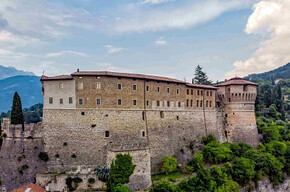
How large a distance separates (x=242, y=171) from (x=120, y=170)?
50.6ft

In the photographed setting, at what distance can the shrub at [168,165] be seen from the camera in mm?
31736

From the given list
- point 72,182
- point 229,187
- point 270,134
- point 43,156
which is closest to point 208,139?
point 229,187

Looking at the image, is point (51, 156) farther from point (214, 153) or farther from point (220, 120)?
point (220, 120)

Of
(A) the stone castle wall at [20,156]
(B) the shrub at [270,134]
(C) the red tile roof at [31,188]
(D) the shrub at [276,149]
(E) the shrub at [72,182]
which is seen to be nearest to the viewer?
(C) the red tile roof at [31,188]

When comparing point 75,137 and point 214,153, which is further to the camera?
point 214,153

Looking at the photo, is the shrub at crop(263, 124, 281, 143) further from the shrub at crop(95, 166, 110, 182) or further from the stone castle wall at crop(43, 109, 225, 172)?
the shrub at crop(95, 166, 110, 182)

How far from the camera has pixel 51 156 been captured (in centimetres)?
2933

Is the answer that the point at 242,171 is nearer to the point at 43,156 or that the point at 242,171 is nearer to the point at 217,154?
the point at 217,154

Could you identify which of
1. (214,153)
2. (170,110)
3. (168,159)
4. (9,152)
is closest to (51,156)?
(9,152)

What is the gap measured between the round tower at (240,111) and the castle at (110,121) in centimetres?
1087

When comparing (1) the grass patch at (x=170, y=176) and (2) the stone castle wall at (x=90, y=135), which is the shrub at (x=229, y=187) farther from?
(2) the stone castle wall at (x=90, y=135)

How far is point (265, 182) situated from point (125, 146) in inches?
816

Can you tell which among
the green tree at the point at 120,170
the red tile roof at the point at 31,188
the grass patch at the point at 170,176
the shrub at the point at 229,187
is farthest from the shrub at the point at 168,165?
the red tile roof at the point at 31,188

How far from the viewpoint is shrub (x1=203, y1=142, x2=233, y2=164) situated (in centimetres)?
3462
